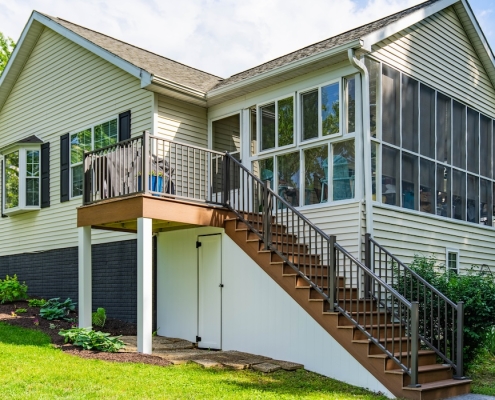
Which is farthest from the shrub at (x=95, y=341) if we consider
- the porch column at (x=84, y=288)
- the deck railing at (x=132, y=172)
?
the deck railing at (x=132, y=172)

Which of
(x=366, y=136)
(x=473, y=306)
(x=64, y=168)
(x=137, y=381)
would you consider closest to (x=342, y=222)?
(x=366, y=136)

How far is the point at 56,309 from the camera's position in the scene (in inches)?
474

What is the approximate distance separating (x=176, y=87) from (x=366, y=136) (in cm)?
383

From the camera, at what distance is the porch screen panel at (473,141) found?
1323 centimetres

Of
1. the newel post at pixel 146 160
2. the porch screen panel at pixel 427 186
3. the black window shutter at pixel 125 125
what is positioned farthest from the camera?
the black window shutter at pixel 125 125

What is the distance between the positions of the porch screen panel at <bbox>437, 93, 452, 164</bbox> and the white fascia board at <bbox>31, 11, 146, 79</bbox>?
6.07 m

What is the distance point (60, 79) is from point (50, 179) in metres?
2.47

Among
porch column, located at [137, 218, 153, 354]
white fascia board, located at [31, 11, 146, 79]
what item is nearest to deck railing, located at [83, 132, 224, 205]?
porch column, located at [137, 218, 153, 354]

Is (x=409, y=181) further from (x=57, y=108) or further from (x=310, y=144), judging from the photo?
(x=57, y=108)

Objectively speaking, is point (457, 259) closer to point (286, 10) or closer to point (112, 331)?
point (112, 331)

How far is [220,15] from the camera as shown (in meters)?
23.1

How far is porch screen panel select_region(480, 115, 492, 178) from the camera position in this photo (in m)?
13.7

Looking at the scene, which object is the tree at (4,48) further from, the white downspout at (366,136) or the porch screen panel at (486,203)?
the porch screen panel at (486,203)

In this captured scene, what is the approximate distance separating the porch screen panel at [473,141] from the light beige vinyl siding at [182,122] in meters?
5.84
